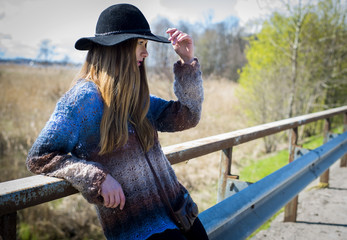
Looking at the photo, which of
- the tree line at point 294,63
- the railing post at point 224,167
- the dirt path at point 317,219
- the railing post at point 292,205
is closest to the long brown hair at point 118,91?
the railing post at point 224,167

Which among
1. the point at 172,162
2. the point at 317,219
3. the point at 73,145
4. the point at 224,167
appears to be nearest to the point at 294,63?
the point at 317,219

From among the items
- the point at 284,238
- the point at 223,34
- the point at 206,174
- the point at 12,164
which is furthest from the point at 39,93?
the point at 223,34

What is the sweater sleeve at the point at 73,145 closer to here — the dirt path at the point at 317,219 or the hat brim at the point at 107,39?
the hat brim at the point at 107,39

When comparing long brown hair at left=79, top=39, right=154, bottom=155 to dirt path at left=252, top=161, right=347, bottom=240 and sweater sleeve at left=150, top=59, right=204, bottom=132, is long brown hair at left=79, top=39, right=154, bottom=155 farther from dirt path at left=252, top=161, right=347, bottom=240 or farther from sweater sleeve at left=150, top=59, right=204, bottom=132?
dirt path at left=252, top=161, right=347, bottom=240

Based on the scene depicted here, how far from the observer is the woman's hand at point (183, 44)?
175 centimetres

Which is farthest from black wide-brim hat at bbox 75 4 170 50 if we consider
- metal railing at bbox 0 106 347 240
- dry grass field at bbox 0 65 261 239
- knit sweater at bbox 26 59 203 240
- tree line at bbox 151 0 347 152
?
tree line at bbox 151 0 347 152

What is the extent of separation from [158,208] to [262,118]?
33.8 feet

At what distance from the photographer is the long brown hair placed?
133cm

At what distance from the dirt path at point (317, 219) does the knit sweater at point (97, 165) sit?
203 cm

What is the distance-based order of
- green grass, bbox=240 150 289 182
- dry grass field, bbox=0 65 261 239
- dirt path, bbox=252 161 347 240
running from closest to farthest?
dirt path, bbox=252 161 347 240, dry grass field, bbox=0 65 261 239, green grass, bbox=240 150 289 182

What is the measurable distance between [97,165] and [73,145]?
0.15 metres

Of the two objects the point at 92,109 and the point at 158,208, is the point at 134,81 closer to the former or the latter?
the point at 92,109

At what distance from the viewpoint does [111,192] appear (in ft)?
3.97

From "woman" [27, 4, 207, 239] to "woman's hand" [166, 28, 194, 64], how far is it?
0.84 ft
